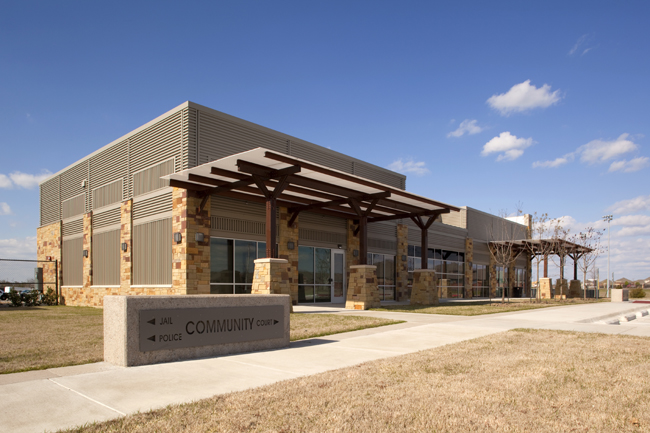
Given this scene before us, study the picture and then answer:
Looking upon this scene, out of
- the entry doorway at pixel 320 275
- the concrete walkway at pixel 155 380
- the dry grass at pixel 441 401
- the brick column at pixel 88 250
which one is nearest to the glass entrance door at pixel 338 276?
the entry doorway at pixel 320 275

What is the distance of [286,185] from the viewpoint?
52.5 feet

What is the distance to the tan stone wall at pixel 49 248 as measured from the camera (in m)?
26.6

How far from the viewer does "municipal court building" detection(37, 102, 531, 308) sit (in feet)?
53.2

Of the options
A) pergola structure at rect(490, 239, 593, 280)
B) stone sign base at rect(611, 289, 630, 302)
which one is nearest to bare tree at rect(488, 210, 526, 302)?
pergola structure at rect(490, 239, 593, 280)

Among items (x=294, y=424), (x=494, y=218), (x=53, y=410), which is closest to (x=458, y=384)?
(x=294, y=424)

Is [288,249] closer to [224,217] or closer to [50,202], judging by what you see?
[224,217]

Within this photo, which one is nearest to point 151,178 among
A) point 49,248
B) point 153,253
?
point 153,253

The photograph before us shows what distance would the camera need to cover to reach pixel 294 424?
408 cm

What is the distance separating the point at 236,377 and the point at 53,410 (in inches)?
82.6

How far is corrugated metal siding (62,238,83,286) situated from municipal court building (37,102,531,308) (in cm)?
11

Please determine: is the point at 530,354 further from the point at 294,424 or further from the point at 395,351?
the point at 294,424

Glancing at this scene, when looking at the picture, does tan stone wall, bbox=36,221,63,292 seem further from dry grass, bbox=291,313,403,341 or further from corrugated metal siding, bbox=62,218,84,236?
dry grass, bbox=291,313,403,341

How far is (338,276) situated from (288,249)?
161 inches

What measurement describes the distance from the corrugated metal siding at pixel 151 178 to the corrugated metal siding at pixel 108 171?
1.12 metres
